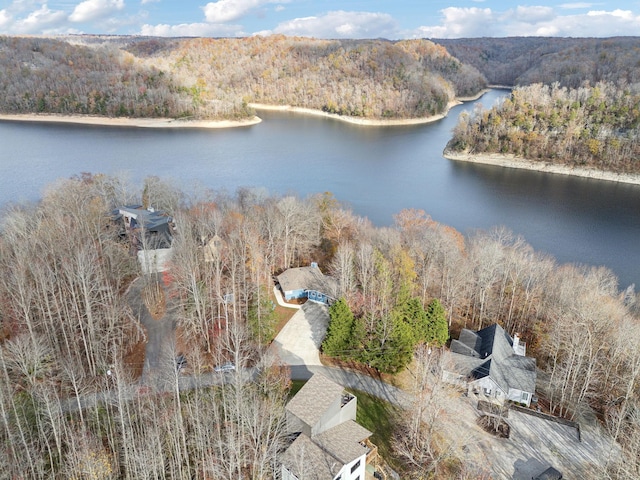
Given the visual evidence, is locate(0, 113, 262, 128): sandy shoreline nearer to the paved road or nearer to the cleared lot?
the paved road

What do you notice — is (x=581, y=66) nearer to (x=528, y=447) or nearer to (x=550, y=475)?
(x=528, y=447)

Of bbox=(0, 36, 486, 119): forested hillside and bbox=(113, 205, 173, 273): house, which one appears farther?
bbox=(0, 36, 486, 119): forested hillside

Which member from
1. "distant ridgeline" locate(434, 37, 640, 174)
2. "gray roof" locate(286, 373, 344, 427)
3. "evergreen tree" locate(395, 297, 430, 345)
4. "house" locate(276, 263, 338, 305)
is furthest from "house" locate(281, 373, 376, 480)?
"distant ridgeline" locate(434, 37, 640, 174)

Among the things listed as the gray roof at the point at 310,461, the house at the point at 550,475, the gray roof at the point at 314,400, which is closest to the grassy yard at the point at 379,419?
the gray roof at the point at 314,400

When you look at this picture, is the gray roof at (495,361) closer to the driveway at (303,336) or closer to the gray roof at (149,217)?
the driveway at (303,336)

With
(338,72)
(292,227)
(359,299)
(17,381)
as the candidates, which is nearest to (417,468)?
(359,299)

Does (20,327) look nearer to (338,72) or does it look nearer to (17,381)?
(17,381)
